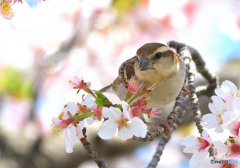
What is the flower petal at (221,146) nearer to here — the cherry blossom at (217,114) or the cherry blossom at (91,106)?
the cherry blossom at (217,114)

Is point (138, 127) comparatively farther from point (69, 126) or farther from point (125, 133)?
point (69, 126)

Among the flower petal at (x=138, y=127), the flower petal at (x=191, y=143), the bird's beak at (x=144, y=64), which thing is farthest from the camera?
the bird's beak at (x=144, y=64)

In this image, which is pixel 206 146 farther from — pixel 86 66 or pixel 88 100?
pixel 86 66

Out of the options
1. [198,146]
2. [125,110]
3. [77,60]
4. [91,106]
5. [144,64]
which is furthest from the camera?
[77,60]

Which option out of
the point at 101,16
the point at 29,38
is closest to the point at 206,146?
the point at 101,16

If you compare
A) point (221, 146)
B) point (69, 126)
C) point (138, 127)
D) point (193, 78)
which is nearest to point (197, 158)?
point (221, 146)

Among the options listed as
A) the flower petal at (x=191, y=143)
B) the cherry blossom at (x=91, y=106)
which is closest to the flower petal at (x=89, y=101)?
the cherry blossom at (x=91, y=106)
